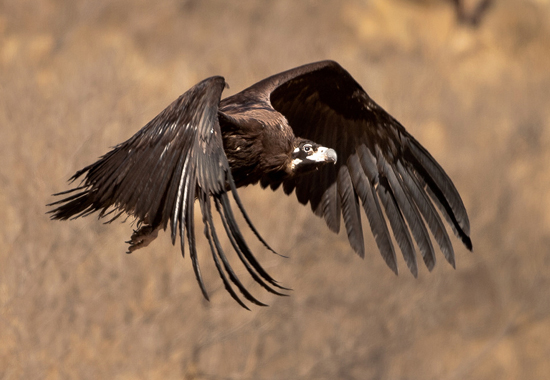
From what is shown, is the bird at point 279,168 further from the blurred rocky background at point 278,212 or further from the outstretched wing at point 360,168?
the blurred rocky background at point 278,212

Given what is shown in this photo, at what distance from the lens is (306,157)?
5.35 m

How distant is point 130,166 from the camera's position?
4652 mm

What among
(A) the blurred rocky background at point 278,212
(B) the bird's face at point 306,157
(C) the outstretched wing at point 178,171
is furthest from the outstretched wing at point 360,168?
(A) the blurred rocky background at point 278,212

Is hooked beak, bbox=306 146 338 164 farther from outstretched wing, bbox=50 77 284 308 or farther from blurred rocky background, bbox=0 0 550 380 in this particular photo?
blurred rocky background, bbox=0 0 550 380

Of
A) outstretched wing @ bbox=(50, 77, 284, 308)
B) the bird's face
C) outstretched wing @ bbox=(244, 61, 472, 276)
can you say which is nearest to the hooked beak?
the bird's face

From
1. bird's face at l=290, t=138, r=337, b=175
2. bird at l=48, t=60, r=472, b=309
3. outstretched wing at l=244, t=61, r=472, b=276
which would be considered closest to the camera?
bird at l=48, t=60, r=472, b=309

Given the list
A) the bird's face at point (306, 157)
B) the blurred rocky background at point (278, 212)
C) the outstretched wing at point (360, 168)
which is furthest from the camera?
the blurred rocky background at point (278, 212)

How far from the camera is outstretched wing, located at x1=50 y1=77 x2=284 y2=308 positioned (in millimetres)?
4277

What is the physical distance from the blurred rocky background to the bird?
6256mm

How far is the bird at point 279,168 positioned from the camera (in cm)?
438

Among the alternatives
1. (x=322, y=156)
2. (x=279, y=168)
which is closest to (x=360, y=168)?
(x=322, y=156)

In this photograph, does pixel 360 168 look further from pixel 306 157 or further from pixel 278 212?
pixel 278 212

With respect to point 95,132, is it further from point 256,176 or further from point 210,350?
point 256,176

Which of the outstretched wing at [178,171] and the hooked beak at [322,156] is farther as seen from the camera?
the hooked beak at [322,156]
